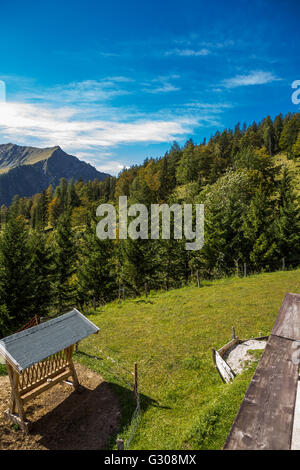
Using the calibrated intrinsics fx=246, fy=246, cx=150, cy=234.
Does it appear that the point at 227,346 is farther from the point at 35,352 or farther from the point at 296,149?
the point at 296,149

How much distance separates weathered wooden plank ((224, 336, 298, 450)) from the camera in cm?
228

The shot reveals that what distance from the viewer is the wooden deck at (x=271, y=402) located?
229 centimetres

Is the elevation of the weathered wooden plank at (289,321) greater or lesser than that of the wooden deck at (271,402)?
greater

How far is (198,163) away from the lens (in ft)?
261

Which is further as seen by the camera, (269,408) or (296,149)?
(296,149)

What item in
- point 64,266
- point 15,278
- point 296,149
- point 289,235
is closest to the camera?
point 15,278

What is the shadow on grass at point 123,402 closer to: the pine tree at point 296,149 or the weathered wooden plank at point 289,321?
the weathered wooden plank at point 289,321

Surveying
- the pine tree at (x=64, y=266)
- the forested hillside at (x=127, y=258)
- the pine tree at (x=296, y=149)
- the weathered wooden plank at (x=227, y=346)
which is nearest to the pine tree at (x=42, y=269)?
the forested hillside at (x=127, y=258)

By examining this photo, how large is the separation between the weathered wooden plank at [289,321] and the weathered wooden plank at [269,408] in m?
0.35

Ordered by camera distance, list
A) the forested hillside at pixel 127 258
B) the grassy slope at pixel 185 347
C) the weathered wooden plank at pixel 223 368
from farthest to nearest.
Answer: the forested hillside at pixel 127 258 < the weathered wooden plank at pixel 223 368 < the grassy slope at pixel 185 347

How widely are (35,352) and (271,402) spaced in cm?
706

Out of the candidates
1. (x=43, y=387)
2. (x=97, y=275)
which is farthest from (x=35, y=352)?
(x=97, y=275)

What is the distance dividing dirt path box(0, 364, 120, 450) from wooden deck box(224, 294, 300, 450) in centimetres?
646

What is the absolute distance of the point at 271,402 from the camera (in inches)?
105
